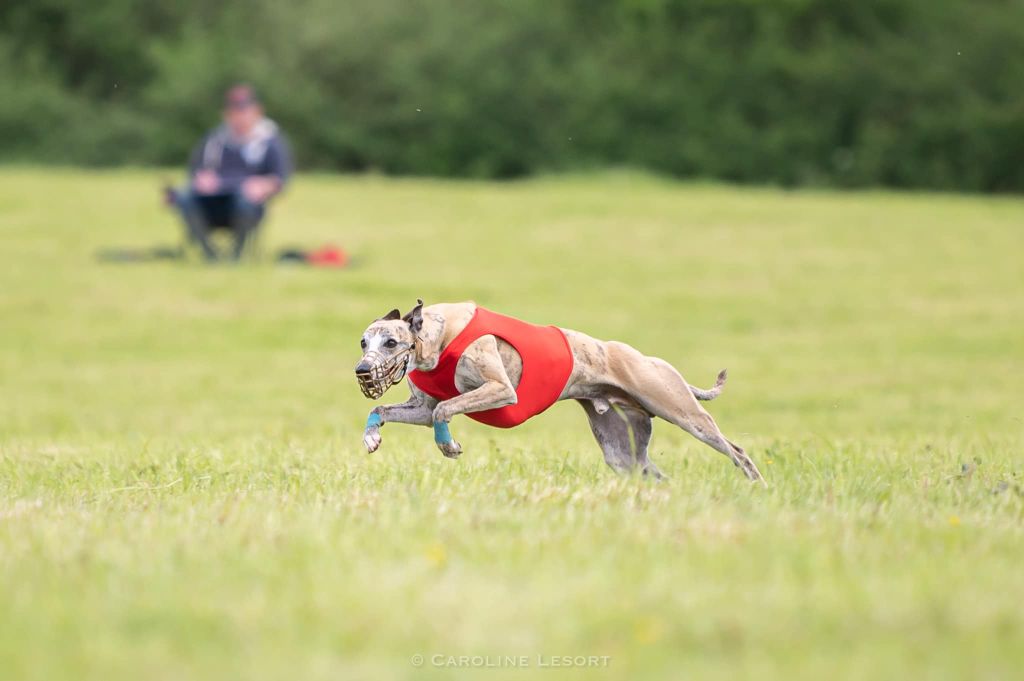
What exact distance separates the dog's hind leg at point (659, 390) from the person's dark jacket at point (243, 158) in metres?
14.5

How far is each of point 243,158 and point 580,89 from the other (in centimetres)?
2093

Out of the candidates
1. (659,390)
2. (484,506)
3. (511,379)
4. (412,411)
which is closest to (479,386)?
(511,379)

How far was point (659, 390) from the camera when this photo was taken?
19.1 ft

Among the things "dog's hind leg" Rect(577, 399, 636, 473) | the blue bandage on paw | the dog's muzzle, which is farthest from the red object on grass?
the dog's muzzle

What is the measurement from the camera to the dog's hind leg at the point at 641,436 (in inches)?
241

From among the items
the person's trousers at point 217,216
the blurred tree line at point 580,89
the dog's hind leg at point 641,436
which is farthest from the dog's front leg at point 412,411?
the blurred tree line at point 580,89

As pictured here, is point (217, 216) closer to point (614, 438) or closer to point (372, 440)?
point (614, 438)

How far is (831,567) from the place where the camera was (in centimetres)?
408

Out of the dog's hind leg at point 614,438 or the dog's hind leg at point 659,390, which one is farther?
the dog's hind leg at point 614,438

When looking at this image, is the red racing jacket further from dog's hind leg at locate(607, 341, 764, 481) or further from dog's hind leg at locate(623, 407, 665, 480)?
dog's hind leg at locate(623, 407, 665, 480)

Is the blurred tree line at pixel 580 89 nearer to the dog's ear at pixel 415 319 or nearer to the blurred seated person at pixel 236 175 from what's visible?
the blurred seated person at pixel 236 175

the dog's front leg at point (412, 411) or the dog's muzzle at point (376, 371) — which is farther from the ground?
the dog's muzzle at point (376, 371)

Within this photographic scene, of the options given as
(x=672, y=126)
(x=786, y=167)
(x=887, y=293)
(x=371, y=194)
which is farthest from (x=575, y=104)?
(x=887, y=293)

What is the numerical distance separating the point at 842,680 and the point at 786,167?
36.6 meters
